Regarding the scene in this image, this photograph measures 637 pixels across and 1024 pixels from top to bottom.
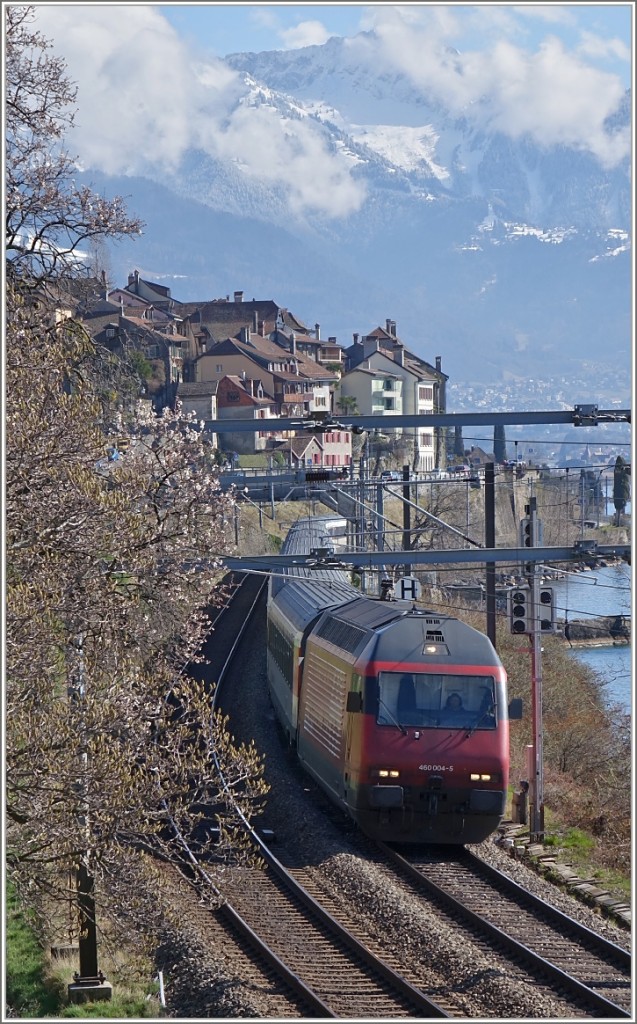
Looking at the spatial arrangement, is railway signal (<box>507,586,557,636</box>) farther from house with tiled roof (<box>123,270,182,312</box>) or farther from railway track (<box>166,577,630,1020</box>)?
house with tiled roof (<box>123,270,182,312</box>)

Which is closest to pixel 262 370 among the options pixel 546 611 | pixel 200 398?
pixel 200 398

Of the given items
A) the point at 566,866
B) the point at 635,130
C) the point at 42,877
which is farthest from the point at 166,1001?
the point at 635,130

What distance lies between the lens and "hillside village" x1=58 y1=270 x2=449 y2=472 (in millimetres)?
88875

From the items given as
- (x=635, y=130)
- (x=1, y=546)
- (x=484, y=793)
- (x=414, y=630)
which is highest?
(x=635, y=130)

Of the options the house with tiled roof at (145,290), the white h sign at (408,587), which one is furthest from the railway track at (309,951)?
the house with tiled roof at (145,290)

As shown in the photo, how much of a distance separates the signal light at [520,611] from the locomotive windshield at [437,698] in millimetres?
4570

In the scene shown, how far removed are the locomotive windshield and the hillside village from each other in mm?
55355

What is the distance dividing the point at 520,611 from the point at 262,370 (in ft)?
293

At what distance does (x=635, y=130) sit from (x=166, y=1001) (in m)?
9.46

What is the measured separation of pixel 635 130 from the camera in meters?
10.8

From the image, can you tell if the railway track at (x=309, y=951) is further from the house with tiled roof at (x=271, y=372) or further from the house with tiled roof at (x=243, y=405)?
the house with tiled roof at (x=271, y=372)

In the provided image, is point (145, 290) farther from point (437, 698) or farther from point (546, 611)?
point (437, 698)

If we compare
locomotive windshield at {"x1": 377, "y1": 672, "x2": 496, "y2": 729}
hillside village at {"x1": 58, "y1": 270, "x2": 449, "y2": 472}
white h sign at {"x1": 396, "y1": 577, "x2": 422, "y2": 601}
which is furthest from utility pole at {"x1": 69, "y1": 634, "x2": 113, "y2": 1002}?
hillside village at {"x1": 58, "y1": 270, "x2": 449, "y2": 472}

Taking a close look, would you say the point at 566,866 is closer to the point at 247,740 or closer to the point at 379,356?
the point at 247,740
